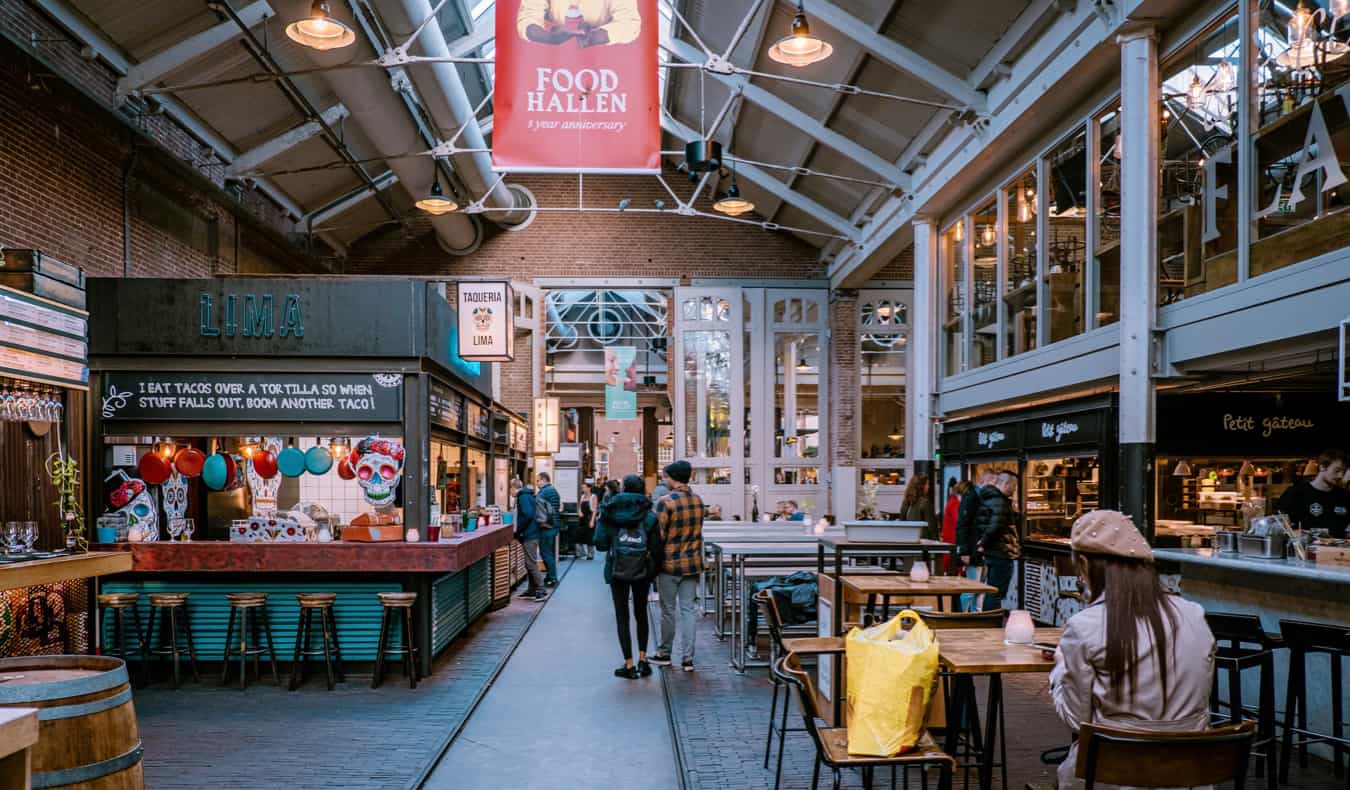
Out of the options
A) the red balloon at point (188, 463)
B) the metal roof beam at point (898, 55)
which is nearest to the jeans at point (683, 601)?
the red balloon at point (188, 463)

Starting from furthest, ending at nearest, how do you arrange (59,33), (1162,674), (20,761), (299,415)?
(59,33)
(299,415)
(1162,674)
(20,761)

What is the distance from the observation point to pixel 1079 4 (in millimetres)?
7457

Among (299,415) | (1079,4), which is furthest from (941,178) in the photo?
(299,415)

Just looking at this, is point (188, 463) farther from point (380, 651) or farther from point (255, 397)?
point (380, 651)

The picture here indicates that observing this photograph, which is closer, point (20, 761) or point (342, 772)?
point (20, 761)

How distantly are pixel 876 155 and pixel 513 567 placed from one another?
7062mm

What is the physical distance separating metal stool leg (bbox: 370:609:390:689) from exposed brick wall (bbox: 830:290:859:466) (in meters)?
11.1

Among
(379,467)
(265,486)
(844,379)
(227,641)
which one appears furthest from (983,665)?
(844,379)

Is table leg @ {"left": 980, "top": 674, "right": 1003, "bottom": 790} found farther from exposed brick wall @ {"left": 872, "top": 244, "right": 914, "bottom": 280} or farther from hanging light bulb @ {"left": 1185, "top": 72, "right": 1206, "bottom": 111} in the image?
exposed brick wall @ {"left": 872, "top": 244, "right": 914, "bottom": 280}

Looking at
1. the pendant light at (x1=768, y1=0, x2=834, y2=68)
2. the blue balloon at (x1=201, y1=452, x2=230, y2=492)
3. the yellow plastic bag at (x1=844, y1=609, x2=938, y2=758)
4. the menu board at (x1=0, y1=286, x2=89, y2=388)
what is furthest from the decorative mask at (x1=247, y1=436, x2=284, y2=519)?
the yellow plastic bag at (x1=844, y1=609, x2=938, y2=758)

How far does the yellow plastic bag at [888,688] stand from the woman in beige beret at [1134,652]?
60 centimetres

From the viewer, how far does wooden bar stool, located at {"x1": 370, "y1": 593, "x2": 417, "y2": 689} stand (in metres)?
6.76

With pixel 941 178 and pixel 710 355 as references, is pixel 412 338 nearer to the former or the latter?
pixel 941 178

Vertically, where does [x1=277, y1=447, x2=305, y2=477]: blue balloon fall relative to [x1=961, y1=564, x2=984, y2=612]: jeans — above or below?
above
